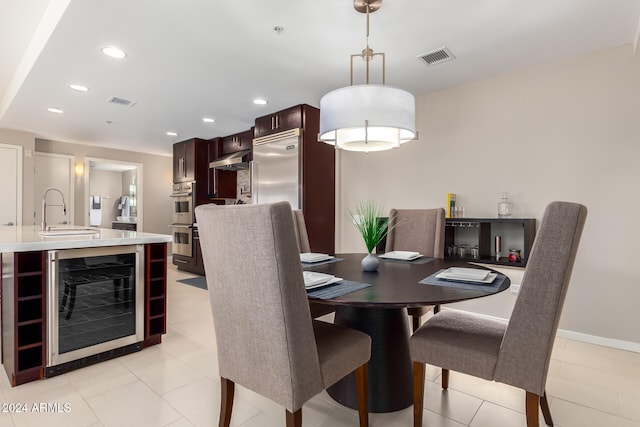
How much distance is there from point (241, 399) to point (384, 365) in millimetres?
826

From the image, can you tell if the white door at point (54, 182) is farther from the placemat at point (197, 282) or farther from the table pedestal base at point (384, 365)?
the table pedestal base at point (384, 365)

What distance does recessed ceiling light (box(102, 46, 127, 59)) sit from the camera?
2613mm

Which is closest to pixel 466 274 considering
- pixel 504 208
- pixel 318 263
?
pixel 318 263

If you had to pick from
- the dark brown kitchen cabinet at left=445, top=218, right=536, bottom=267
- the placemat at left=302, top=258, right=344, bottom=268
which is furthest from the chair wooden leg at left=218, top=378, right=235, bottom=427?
the dark brown kitchen cabinet at left=445, top=218, right=536, bottom=267

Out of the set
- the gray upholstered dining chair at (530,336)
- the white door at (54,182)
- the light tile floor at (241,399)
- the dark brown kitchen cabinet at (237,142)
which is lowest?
the light tile floor at (241,399)

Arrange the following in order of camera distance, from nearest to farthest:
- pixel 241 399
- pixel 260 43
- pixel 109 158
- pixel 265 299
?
pixel 265 299
pixel 241 399
pixel 260 43
pixel 109 158

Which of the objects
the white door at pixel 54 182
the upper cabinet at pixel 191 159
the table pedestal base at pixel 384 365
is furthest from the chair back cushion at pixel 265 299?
the white door at pixel 54 182

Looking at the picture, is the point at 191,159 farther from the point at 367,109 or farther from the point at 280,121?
the point at 367,109

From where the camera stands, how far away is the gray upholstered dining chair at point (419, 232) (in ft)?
8.48

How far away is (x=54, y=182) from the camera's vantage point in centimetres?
586

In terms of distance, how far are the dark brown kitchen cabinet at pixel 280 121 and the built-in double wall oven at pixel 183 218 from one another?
6.19 feet

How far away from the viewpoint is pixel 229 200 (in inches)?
229

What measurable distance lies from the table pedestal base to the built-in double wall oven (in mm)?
4419

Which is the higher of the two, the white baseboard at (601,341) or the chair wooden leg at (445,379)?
the chair wooden leg at (445,379)
